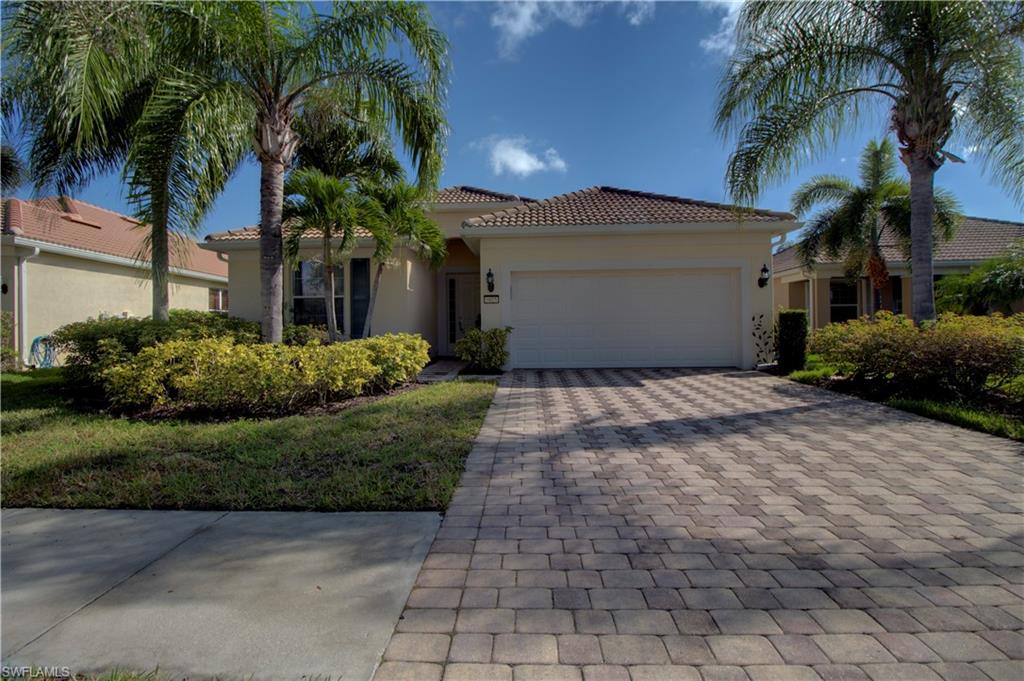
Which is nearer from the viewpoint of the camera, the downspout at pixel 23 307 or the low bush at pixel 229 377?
the low bush at pixel 229 377

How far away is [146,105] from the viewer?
6973mm

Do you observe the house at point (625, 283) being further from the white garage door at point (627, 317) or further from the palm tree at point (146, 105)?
the palm tree at point (146, 105)

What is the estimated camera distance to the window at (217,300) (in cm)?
2006

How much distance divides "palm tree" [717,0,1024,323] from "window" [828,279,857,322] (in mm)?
11585

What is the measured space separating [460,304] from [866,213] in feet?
41.6

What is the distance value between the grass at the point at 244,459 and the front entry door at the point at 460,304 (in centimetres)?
842

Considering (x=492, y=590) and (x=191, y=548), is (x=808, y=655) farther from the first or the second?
(x=191, y=548)

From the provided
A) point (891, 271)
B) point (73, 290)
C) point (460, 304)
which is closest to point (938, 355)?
point (460, 304)

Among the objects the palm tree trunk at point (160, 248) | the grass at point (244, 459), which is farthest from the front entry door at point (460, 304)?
the grass at point (244, 459)

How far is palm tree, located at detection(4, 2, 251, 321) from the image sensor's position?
20.4ft

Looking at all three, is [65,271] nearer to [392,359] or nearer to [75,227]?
[75,227]

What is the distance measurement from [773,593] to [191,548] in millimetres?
3416

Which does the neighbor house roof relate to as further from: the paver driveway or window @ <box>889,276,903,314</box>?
the paver driveway

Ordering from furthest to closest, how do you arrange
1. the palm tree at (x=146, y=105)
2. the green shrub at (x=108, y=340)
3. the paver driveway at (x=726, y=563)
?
1. the green shrub at (x=108, y=340)
2. the palm tree at (x=146, y=105)
3. the paver driveway at (x=726, y=563)
